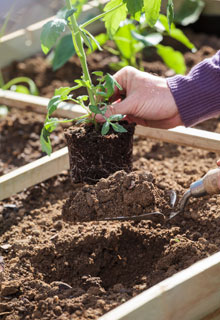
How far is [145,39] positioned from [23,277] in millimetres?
1688

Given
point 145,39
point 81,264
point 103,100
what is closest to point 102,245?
point 81,264

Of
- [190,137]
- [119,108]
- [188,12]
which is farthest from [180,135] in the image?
[188,12]

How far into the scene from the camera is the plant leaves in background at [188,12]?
12.1ft

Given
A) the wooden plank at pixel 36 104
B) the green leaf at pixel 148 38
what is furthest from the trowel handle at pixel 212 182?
the green leaf at pixel 148 38

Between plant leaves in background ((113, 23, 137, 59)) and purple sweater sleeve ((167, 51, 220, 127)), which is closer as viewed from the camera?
purple sweater sleeve ((167, 51, 220, 127))

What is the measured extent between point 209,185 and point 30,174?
0.88 metres

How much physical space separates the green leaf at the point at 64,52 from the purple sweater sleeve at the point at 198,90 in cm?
111

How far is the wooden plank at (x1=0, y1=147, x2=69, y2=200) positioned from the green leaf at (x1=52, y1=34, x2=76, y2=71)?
828 millimetres

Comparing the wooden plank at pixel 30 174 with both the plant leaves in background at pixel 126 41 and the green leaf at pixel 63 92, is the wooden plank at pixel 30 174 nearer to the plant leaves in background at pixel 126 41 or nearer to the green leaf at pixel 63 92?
the green leaf at pixel 63 92

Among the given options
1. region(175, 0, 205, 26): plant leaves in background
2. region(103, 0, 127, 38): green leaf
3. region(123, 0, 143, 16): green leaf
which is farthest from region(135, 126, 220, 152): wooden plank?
region(175, 0, 205, 26): plant leaves in background

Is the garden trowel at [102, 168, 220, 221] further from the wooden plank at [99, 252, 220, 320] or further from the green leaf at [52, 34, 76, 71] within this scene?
the green leaf at [52, 34, 76, 71]

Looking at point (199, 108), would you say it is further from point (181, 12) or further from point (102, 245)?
point (181, 12)

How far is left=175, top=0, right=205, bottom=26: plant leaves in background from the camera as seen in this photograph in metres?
3.70

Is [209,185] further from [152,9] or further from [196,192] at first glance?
[152,9]
